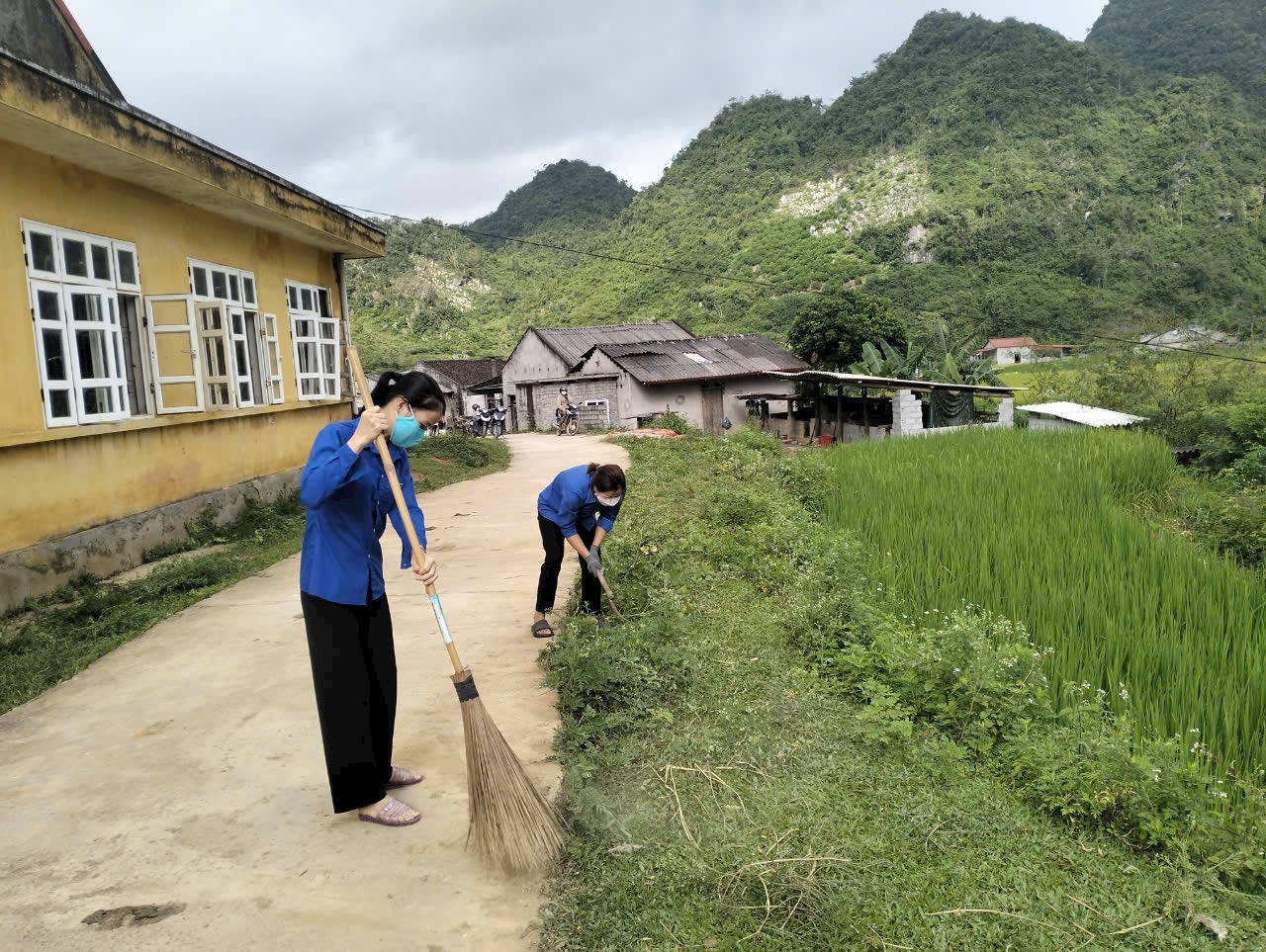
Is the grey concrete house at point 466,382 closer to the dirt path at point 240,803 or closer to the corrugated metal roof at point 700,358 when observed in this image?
the corrugated metal roof at point 700,358

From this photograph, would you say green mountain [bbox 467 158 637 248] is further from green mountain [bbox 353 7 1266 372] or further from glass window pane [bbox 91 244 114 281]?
glass window pane [bbox 91 244 114 281]

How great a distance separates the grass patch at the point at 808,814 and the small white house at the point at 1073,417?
11443 mm

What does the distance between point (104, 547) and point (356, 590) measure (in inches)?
177

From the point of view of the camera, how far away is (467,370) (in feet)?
120

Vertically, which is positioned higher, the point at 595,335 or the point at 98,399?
the point at 595,335

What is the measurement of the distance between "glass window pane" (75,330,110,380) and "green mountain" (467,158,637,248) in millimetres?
61174

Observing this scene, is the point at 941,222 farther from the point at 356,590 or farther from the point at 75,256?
the point at 356,590

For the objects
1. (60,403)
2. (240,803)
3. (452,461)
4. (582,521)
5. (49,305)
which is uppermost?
(49,305)

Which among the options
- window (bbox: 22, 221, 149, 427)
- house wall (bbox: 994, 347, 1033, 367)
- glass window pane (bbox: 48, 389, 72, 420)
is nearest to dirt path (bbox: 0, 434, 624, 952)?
glass window pane (bbox: 48, 389, 72, 420)

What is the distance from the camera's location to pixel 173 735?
344 centimetres

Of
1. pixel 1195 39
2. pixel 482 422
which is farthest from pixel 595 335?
pixel 1195 39

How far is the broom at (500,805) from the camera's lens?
2.46 m

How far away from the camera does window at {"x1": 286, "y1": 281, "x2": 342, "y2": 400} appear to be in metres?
9.96

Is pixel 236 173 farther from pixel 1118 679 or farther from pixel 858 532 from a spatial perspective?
pixel 1118 679
